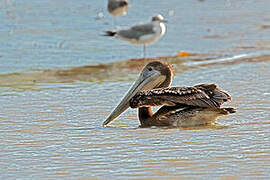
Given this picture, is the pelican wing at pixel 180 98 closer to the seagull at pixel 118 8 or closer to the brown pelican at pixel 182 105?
the brown pelican at pixel 182 105

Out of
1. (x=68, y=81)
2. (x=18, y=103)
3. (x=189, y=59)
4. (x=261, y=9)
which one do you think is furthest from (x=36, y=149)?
(x=261, y=9)

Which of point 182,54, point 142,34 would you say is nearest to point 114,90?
point 182,54

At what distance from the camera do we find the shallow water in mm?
4801

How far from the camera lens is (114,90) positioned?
336 inches

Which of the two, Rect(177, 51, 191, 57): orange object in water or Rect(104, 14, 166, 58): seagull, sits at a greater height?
Rect(104, 14, 166, 58): seagull

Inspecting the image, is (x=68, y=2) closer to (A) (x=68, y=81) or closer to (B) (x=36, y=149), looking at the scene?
(A) (x=68, y=81)

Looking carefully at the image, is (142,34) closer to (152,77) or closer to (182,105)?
(152,77)

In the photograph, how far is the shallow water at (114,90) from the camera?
4801 millimetres

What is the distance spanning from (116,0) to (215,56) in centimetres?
568

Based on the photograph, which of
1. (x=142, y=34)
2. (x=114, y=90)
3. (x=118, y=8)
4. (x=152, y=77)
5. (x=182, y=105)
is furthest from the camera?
(x=118, y=8)

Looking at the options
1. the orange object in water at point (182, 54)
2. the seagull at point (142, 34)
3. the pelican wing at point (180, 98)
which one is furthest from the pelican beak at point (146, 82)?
the seagull at point (142, 34)

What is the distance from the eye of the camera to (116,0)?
16578 mm

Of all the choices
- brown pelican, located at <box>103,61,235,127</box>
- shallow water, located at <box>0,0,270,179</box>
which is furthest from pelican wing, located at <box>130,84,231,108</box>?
shallow water, located at <box>0,0,270,179</box>

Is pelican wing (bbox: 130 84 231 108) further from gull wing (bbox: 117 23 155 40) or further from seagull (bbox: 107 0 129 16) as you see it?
seagull (bbox: 107 0 129 16)
